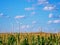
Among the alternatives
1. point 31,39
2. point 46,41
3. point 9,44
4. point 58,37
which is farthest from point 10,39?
point 58,37

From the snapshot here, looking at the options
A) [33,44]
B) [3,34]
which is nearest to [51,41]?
[33,44]

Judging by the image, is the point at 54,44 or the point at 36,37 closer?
the point at 54,44

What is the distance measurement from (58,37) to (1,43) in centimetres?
355

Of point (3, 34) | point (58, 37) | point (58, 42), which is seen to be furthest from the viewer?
point (3, 34)

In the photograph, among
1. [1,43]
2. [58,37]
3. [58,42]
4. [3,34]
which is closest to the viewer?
[1,43]

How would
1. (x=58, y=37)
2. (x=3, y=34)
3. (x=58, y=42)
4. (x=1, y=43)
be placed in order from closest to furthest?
(x=1, y=43) < (x=58, y=42) < (x=58, y=37) < (x=3, y=34)

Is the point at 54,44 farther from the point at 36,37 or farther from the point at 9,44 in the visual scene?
the point at 9,44

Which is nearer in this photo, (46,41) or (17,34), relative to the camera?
(46,41)

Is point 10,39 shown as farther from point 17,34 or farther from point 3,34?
point 3,34

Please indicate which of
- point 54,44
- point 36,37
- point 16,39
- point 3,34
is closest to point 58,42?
point 54,44

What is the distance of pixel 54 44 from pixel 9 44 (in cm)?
236

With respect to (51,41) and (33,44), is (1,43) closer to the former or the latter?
(33,44)

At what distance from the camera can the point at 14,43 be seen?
12.4 m

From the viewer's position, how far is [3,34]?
51.8 feet
